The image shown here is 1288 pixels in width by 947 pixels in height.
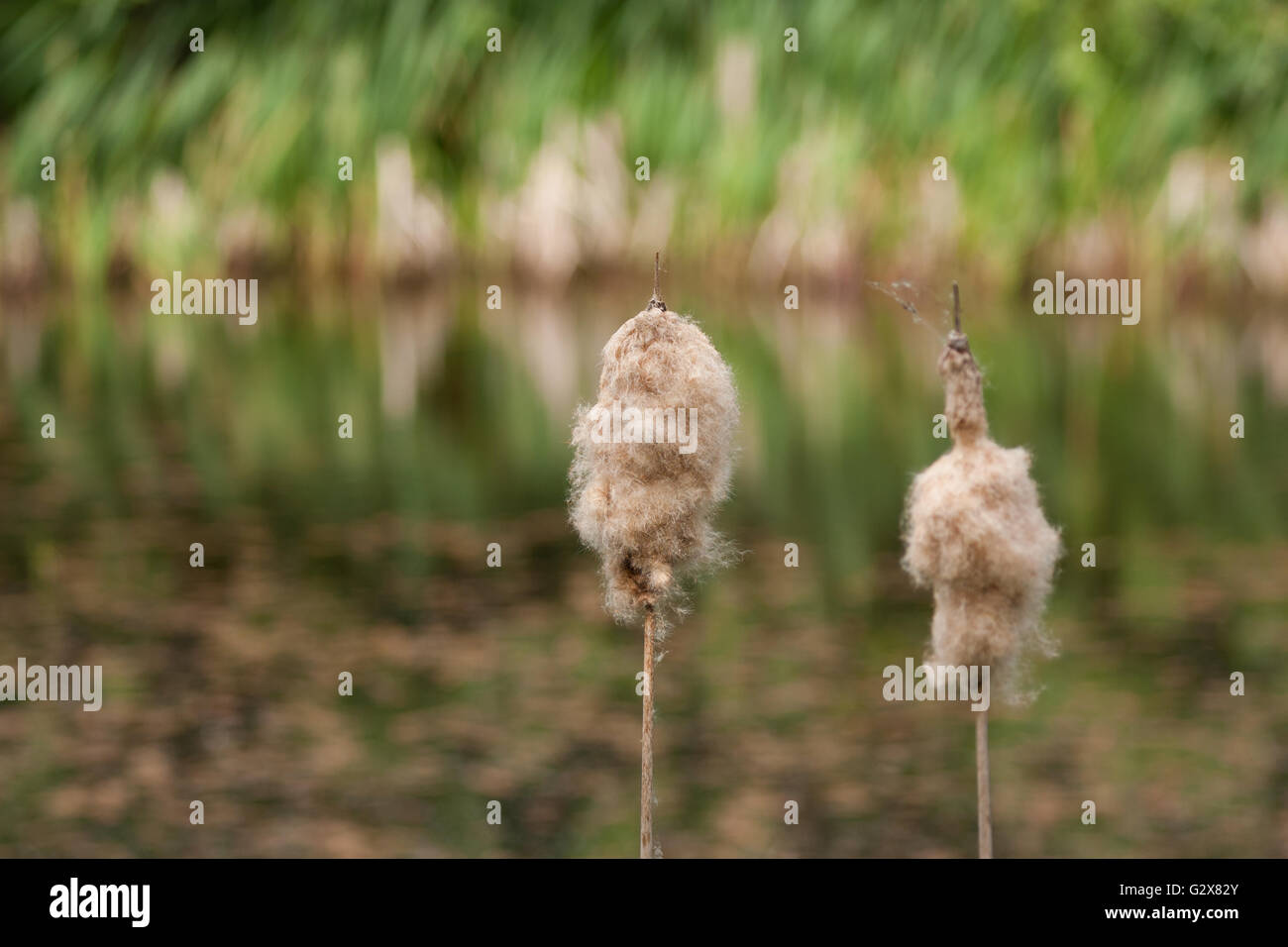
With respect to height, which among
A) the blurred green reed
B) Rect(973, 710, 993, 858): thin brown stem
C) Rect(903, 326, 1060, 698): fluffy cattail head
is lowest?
Rect(973, 710, 993, 858): thin brown stem

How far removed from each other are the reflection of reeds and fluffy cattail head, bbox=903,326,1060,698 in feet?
1.08

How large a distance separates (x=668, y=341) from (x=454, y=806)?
11.9 ft

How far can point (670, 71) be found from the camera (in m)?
17.0

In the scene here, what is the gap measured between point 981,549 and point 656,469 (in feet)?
1.64

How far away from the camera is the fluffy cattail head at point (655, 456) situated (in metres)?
2.89

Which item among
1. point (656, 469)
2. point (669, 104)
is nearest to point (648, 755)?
point (656, 469)

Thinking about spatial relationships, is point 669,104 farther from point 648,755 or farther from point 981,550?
point 648,755

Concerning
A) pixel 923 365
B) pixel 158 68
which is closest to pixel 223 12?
pixel 158 68

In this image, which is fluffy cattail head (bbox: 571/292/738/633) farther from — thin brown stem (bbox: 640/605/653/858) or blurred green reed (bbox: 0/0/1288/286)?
blurred green reed (bbox: 0/0/1288/286)

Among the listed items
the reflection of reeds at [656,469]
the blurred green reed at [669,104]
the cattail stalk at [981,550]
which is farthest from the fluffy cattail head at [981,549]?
the blurred green reed at [669,104]

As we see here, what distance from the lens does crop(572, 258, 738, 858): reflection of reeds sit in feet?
9.47

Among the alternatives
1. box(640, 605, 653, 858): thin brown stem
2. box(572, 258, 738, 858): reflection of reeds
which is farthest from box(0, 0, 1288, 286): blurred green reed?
box(640, 605, 653, 858): thin brown stem

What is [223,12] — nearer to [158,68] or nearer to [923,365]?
[158,68]

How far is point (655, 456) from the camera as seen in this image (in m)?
2.94
